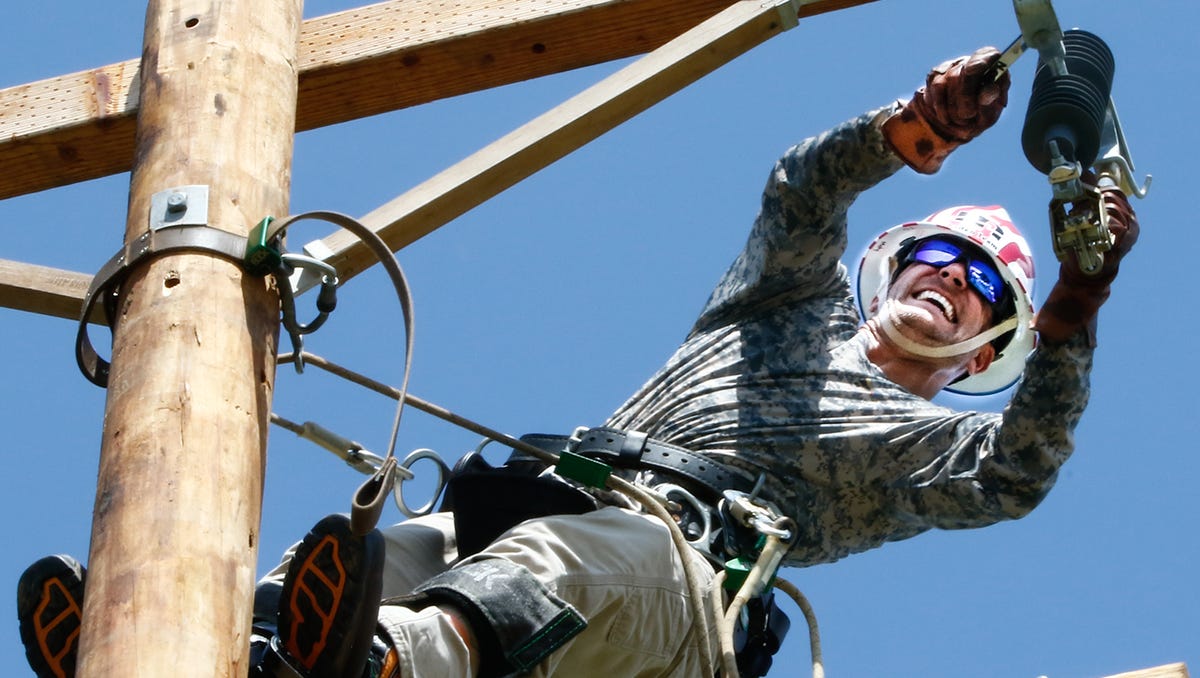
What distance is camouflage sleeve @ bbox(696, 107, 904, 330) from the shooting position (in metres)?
4.79

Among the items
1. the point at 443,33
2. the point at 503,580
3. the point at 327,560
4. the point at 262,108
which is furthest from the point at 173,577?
the point at 443,33

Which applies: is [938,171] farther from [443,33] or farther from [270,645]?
[270,645]

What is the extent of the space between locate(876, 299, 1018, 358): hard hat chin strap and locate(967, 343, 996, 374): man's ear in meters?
0.26

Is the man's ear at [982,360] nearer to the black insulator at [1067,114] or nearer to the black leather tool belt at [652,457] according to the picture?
the black leather tool belt at [652,457]

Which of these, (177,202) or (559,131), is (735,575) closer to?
(559,131)

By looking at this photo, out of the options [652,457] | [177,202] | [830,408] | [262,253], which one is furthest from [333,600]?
[830,408]

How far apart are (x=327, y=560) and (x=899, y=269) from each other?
288cm

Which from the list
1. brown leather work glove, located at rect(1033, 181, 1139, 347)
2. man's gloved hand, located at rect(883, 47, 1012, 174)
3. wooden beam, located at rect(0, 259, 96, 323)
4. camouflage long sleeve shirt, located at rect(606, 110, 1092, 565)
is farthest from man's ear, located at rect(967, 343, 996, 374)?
wooden beam, located at rect(0, 259, 96, 323)

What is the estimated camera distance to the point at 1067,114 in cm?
392

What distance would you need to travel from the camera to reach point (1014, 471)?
4.53 metres

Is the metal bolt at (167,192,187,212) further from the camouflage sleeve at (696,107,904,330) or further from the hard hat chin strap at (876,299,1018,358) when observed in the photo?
the hard hat chin strap at (876,299,1018,358)

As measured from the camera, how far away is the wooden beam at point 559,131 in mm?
3854

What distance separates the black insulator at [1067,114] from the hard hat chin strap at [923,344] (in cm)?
138

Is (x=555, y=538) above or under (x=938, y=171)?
under
